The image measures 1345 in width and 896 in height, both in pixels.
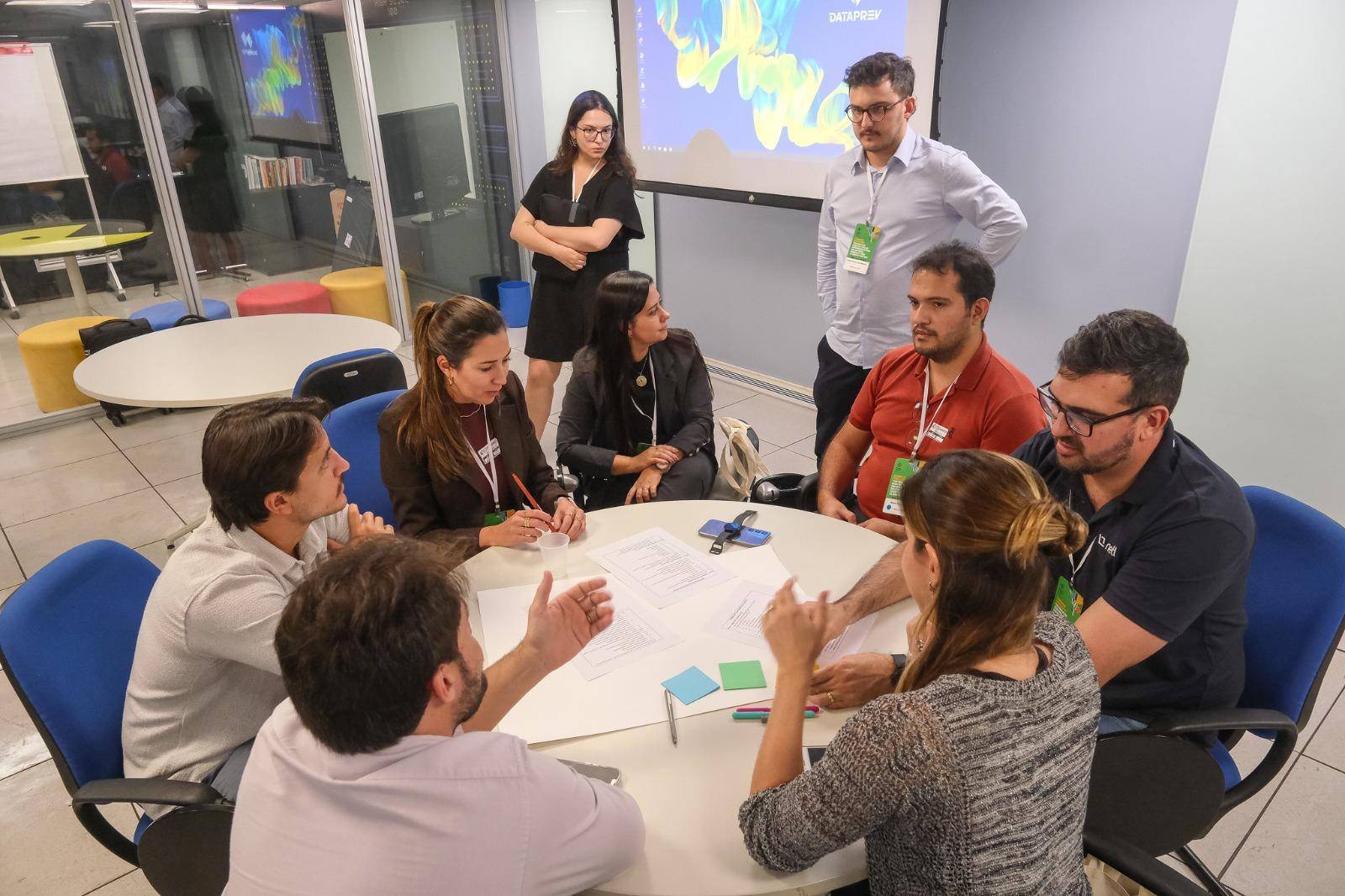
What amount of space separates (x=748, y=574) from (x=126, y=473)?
399 cm

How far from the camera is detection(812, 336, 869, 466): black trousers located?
146 inches

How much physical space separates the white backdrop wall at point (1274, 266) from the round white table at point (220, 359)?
337 cm

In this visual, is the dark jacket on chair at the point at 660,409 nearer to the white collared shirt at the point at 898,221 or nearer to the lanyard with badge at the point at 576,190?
the white collared shirt at the point at 898,221

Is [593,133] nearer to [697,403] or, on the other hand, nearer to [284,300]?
[697,403]

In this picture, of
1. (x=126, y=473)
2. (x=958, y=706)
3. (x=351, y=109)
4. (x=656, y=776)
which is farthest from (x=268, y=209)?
(x=958, y=706)

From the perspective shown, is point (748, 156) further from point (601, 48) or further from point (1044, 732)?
point (1044, 732)

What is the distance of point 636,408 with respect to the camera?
3123 millimetres

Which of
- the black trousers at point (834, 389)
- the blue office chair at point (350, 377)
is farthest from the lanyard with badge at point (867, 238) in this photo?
the blue office chair at point (350, 377)

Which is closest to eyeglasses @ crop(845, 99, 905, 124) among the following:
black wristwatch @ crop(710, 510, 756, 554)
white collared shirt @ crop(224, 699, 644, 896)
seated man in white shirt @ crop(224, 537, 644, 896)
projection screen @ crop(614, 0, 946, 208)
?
projection screen @ crop(614, 0, 946, 208)

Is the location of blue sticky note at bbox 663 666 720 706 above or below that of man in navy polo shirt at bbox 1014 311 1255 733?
below

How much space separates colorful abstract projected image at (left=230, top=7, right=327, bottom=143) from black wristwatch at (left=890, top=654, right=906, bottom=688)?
236 inches

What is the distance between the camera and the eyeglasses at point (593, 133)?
404 centimetres

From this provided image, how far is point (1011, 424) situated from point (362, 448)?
1.98 meters

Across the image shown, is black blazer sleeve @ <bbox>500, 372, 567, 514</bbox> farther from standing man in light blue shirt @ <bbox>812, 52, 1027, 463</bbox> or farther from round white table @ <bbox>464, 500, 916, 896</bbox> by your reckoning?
standing man in light blue shirt @ <bbox>812, 52, 1027, 463</bbox>
